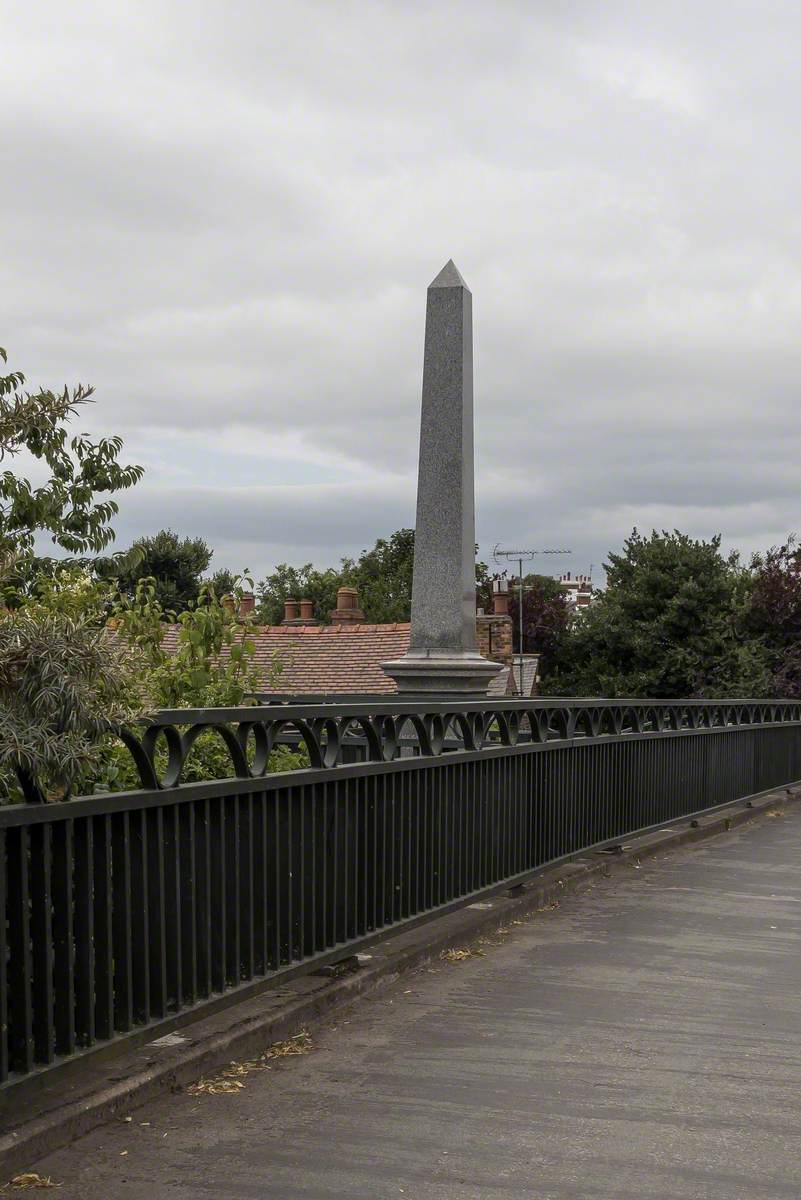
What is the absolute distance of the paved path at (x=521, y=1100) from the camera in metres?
4.17

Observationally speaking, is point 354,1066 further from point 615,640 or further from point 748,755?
point 615,640

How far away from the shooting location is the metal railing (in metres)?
4.35

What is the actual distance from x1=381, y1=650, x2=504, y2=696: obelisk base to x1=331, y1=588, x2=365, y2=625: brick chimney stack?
975 inches

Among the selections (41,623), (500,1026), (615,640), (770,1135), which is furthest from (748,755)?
(615,640)

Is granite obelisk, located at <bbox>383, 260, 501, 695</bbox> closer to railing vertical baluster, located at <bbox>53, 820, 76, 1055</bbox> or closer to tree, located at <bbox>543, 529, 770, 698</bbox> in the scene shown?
railing vertical baluster, located at <bbox>53, 820, 76, 1055</bbox>

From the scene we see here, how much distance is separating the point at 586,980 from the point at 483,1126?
2313mm

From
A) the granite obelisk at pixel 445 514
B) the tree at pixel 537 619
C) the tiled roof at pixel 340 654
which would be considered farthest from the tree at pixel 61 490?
the tree at pixel 537 619

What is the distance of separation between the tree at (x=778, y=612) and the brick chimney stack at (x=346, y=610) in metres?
10.5

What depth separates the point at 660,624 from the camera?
1766 inches

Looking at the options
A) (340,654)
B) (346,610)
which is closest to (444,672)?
(340,654)

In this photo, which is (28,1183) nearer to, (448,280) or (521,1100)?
(521,1100)

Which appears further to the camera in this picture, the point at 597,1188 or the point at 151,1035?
the point at 151,1035

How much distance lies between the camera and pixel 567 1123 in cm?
472

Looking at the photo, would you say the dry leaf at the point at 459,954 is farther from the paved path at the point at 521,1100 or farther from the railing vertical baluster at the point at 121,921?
the railing vertical baluster at the point at 121,921
